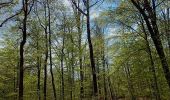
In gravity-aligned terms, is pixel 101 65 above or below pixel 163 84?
above

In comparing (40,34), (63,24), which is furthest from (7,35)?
(63,24)

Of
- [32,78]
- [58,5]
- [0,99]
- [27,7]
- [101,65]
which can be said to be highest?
[58,5]

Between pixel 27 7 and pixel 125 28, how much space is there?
27.3 feet

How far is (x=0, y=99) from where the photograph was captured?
33.6 metres

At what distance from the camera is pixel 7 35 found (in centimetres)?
3212

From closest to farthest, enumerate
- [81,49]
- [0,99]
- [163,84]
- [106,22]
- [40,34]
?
[106,22], [163,84], [81,49], [40,34], [0,99]

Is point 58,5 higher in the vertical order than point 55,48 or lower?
higher

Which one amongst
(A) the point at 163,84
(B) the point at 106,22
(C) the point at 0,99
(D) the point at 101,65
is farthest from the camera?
(D) the point at 101,65

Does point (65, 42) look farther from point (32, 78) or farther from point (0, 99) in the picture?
point (0, 99)

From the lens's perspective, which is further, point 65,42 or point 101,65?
point 101,65

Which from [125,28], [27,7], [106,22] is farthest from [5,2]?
[125,28]

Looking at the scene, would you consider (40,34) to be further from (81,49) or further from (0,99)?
(0,99)

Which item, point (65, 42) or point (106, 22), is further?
point (65, 42)

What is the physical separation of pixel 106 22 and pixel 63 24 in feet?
43.7
